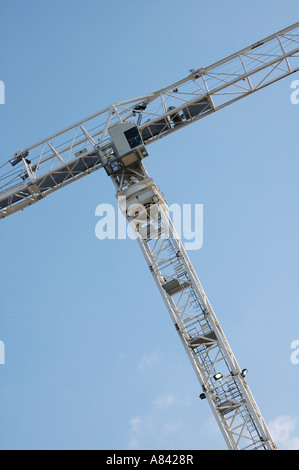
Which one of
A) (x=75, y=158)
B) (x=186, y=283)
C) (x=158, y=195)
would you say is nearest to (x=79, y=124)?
(x=75, y=158)

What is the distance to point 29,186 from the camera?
133ft

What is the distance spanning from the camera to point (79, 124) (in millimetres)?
40625

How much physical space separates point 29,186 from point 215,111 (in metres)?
10.8

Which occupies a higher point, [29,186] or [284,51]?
[284,51]

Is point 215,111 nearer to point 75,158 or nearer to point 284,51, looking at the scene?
point 284,51

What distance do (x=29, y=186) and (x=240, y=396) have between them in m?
16.2

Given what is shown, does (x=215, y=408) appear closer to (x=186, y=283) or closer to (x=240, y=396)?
(x=240, y=396)
